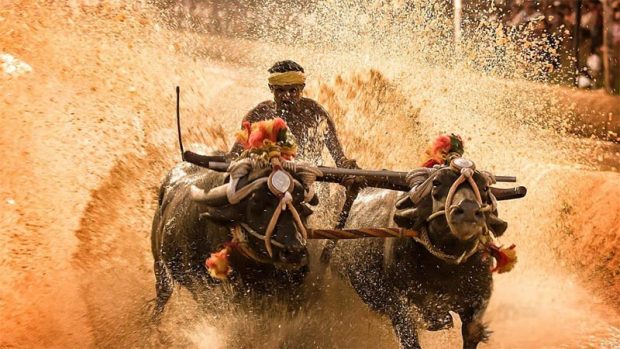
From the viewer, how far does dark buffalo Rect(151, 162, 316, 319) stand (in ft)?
14.9

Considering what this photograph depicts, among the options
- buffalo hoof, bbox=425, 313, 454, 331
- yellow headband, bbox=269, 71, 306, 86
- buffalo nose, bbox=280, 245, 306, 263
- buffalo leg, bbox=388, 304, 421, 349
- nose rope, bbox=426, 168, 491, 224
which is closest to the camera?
buffalo nose, bbox=280, 245, 306, 263

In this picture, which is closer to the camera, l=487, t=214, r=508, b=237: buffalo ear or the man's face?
l=487, t=214, r=508, b=237: buffalo ear

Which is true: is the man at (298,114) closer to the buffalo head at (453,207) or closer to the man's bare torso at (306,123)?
the man's bare torso at (306,123)

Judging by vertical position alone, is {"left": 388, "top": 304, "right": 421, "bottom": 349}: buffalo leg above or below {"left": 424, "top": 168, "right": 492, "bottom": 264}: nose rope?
below

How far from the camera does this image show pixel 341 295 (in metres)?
5.80

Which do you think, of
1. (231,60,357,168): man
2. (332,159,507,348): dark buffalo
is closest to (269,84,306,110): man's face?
(231,60,357,168): man

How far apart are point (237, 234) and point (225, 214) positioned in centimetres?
14

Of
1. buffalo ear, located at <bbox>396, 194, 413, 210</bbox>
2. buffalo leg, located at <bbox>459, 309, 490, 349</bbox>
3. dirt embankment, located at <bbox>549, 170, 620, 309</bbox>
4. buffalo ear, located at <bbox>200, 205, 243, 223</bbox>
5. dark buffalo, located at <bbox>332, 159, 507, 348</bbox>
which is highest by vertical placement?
buffalo ear, located at <bbox>200, 205, 243, 223</bbox>

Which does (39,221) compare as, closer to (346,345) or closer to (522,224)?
(346,345)

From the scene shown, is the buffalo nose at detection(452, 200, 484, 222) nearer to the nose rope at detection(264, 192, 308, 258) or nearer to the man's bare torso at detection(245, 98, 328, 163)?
the nose rope at detection(264, 192, 308, 258)

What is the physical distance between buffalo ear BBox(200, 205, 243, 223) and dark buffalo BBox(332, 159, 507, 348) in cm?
97

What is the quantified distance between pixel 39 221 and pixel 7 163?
847mm

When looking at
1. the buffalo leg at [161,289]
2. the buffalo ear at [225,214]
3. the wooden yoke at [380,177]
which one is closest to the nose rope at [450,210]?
the wooden yoke at [380,177]

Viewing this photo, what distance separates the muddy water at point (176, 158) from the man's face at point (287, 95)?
0.99 m
